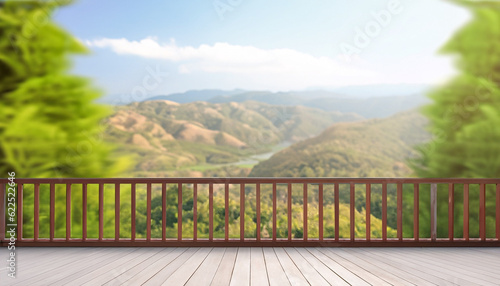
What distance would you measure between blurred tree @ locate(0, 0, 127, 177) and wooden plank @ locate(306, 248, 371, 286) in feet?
9.86

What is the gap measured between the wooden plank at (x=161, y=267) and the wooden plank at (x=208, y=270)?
7.5 inches

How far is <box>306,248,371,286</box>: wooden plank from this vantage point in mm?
2327

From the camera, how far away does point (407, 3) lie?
6820 millimetres

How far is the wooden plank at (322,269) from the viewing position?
2.32 metres

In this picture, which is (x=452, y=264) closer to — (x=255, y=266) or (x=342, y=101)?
(x=255, y=266)

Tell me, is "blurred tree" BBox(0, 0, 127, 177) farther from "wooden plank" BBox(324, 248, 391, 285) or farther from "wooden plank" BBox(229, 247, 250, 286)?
"wooden plank" BBox(324, 248, 391, 285)

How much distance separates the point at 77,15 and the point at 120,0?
0.89 m

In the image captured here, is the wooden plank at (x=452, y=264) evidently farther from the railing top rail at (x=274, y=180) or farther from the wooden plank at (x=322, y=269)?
the wooden plank at (x=322, y=269)

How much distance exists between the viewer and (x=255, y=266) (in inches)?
106

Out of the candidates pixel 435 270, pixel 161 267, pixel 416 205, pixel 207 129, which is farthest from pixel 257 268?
pixel 207 129

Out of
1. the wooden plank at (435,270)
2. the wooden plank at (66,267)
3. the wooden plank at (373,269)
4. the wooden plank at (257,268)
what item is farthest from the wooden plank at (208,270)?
the wooden plank at (435,270)

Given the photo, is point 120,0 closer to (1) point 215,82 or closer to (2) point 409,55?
(1) point 215,82

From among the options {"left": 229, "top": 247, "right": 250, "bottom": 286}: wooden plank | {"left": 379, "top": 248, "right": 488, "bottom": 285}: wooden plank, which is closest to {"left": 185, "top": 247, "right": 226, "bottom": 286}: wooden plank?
{"left": 229, "top": 247, "right": 250, "bottom": 286}: wooden plank

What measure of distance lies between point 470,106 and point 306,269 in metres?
3.68
